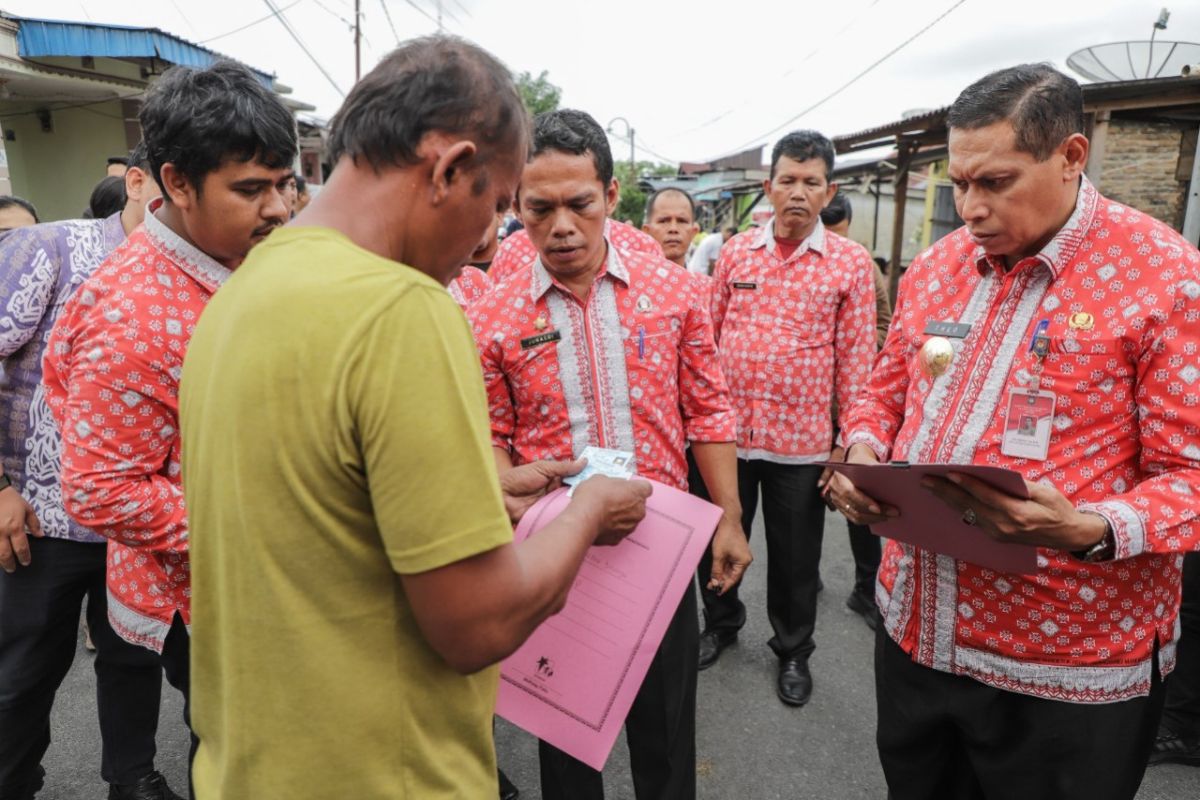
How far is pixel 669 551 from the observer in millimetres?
1622

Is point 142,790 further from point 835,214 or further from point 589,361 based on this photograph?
point 835,214

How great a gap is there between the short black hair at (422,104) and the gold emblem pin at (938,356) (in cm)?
112

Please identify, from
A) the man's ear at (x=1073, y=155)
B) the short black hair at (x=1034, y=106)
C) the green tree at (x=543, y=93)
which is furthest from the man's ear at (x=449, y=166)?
the green tree at (x=543, y=93)

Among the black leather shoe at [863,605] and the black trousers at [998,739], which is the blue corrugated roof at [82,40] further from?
the black trousers at [998,739]

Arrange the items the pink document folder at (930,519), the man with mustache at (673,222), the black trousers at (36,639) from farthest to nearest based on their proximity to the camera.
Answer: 1. the man with mustache at (673,222)
2. the black trousers at (36,639)
3. the pink document folder at (930,519)

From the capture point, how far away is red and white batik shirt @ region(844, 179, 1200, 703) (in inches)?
55.7

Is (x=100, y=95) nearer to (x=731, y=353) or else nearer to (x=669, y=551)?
(x=731, y=353)

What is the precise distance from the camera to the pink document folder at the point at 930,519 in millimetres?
1385

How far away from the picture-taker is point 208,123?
64.1 inches

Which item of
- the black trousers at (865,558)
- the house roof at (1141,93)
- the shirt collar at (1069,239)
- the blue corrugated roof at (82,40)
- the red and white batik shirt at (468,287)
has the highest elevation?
the blue corrugated roof at (82,40)

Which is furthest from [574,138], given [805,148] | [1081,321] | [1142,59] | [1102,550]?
[1142,59]

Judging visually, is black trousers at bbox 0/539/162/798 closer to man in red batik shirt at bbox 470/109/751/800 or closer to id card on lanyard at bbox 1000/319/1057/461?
man in red batik shirt at bbox 470/109/751/800

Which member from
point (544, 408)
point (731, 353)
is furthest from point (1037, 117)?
point (731, 353)

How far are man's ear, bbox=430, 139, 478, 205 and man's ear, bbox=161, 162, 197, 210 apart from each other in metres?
1.02
